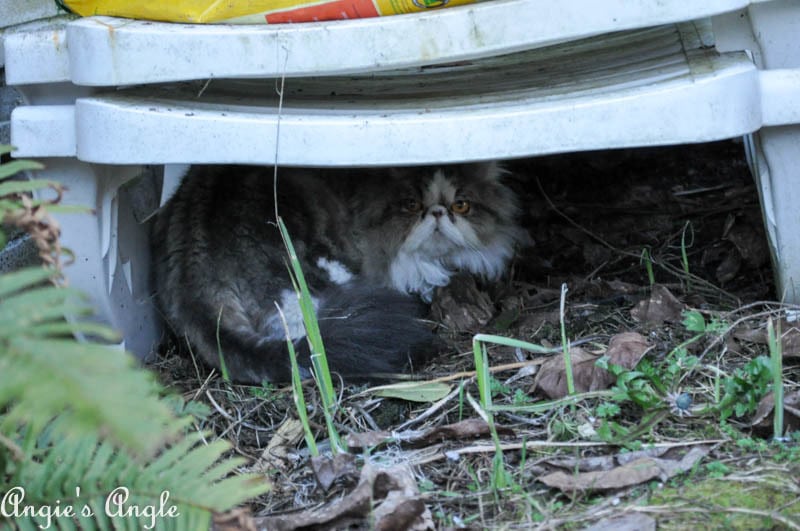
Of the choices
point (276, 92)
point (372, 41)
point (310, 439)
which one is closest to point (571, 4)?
point (372, 41)

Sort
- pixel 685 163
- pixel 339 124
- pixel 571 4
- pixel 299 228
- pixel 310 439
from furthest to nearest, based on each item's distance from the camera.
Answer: pixel 685 163, pixel 299 228, pixel 339 124, pixel 571 4, pixel 310 439

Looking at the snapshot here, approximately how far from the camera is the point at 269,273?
264cm

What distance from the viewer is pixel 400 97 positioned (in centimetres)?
234

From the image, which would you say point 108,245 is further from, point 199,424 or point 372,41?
point 372,41

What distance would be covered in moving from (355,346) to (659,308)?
2.66 feet

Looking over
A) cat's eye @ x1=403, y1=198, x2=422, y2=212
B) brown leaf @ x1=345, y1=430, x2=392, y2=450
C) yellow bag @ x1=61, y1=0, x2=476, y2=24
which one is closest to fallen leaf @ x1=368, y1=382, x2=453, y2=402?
brown leaf @ x1=345, y1=430, x2=392, y2=450

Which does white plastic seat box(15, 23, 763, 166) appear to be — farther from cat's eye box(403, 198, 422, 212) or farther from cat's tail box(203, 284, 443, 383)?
cat's eye box(403, 198, 422, 212)

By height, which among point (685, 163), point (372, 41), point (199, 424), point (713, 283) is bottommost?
point (199, 424)

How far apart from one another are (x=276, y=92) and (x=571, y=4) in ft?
2.65

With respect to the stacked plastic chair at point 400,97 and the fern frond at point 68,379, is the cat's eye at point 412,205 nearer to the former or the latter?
the stacked plastic chair at point 400,97

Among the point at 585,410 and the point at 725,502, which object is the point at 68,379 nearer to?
the point at 725,502

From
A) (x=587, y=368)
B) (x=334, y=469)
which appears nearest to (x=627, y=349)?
(x=587, y=368)

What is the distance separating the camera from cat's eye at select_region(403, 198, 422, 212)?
121 inches

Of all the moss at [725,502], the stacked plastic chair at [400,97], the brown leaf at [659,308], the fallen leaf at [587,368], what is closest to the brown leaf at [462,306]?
the brown leaf at [659,308]
